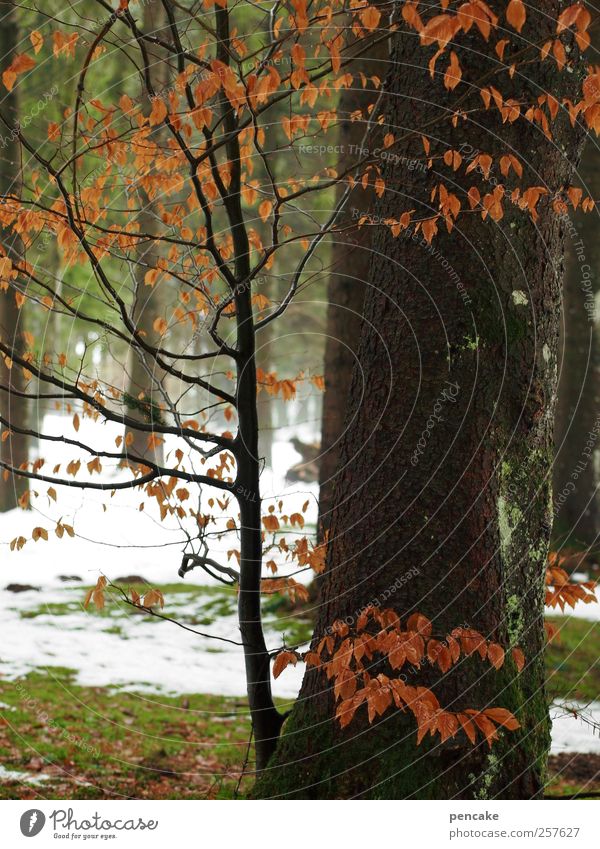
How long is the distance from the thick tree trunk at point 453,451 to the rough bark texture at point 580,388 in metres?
6.42

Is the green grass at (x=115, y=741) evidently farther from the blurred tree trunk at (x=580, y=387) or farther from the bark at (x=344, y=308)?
the blurred tree trunk at (x=580, y=387)

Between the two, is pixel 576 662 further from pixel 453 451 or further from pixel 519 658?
pixel 453 451

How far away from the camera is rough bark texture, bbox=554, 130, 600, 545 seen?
9.48 m

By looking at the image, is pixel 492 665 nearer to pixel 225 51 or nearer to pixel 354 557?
pixel 354 557

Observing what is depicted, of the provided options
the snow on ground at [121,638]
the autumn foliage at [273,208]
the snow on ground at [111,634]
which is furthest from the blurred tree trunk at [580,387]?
the autumn foliage at [273,208]

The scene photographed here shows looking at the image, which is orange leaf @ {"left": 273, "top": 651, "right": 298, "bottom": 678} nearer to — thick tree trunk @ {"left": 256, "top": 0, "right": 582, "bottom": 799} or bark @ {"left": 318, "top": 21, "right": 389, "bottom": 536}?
thick tree trunk @ {"left": 256, "top": 0, "right": 582, "bottom": 799}

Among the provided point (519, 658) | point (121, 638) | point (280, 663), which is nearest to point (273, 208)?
point (280, 663)

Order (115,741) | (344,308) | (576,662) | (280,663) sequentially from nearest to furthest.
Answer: (280,663), (115,741), (344,308), (576,662)

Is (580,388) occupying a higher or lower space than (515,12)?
higher

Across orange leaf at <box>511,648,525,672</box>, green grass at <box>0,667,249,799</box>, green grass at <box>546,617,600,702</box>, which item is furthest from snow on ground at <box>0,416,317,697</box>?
green grass at <box>546,617,600,702</box>
